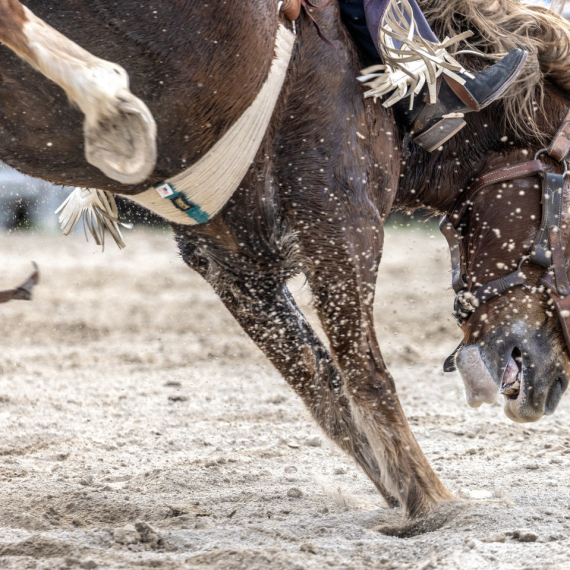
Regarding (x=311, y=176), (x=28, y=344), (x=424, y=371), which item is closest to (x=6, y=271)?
(x=28, y=344)

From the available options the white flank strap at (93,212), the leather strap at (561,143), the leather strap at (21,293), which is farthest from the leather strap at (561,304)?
the leather strap at (21,293)

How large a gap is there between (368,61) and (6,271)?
5.75 m

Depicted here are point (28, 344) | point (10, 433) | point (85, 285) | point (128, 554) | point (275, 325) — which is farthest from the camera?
point (85, 285)

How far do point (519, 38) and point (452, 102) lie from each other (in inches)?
17.3

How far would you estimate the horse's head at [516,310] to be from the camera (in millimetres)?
2574

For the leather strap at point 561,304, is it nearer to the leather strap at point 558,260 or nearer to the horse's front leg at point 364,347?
the leather strap at point 558,260

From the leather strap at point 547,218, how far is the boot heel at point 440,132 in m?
0.39

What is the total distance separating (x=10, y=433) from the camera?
3.53 meters

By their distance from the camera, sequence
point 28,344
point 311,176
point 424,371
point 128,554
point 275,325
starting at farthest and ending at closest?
point 28,344
point 424,371
point 275,325
point 311,176
point 128,554

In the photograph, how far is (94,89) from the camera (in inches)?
Result: 70.2

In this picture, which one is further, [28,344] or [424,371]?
[28,344]

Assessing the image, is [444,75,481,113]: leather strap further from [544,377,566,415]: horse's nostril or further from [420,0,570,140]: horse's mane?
[544,377,566,415]: horse's nostril

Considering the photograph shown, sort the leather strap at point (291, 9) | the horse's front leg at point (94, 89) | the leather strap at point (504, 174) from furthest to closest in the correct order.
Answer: the leather strap at point (504, 174), the leather strap at point (291, 9), the horse's front leg at point (94, 89)

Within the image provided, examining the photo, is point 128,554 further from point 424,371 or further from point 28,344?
point 28,344
